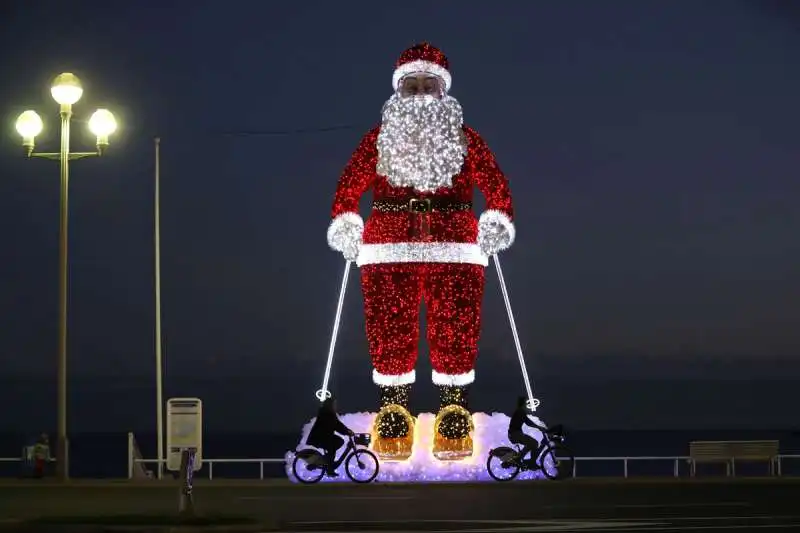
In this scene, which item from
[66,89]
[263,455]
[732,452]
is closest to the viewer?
[66,89]

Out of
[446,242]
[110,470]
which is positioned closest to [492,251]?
[446,242]

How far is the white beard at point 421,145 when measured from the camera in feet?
53.7

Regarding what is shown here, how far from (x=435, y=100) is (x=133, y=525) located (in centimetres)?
713

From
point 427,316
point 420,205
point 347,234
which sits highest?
point 420,205

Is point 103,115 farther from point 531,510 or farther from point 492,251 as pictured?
point 531,510

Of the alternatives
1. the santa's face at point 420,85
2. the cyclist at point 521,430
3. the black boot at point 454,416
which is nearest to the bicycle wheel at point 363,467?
the black boot at point 454,416

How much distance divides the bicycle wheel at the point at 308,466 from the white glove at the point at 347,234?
2.46 metres

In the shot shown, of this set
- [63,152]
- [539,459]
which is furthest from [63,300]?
[539,459]

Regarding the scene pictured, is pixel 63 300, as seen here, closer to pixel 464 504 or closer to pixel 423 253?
pixel 423 253

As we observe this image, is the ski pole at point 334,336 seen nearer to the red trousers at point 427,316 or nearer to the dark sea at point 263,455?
the red trousers at point 427,316

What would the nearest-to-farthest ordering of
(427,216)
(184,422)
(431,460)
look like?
(427,216)
(431,460)
(184,422)

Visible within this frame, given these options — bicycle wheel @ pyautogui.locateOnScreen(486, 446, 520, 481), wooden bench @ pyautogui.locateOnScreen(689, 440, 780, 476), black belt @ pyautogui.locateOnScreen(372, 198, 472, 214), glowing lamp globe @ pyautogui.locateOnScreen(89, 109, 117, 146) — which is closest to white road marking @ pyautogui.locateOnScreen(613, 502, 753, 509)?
bicycle wheel @ pyautogui.locateOnScreen(486, 446, 520, 481)

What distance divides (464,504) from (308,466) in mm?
3307

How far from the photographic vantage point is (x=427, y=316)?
16.6 m
